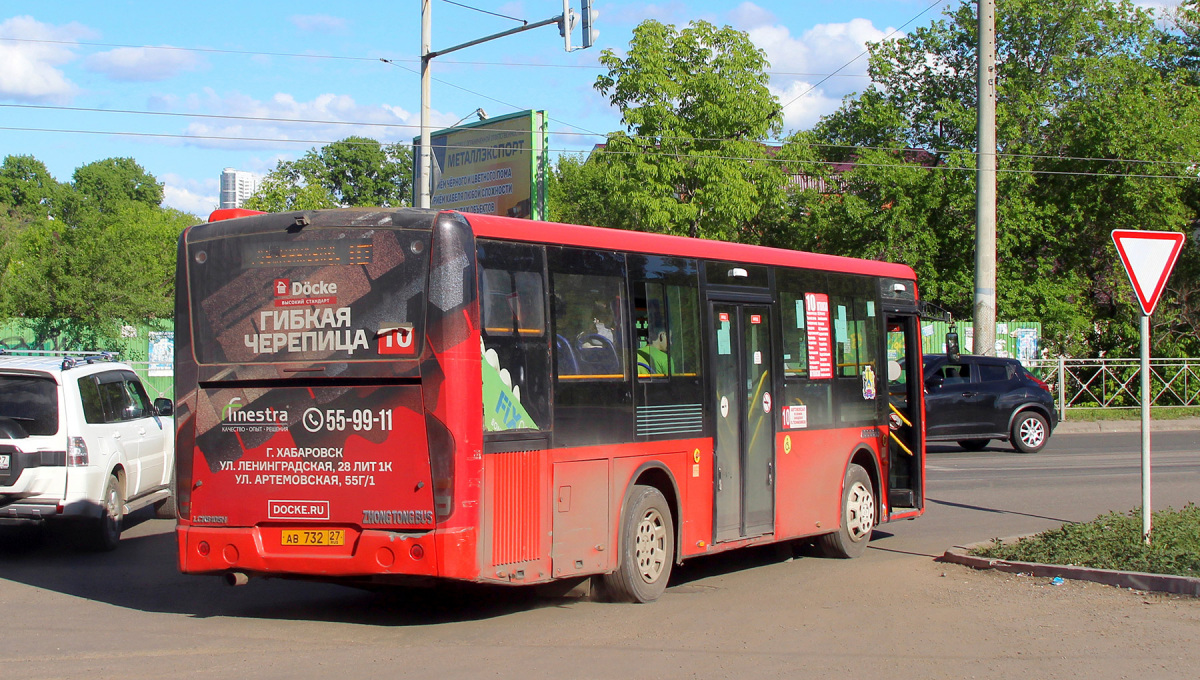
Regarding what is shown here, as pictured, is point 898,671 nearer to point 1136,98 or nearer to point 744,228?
point 1136,98

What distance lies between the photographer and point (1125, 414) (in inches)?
1159

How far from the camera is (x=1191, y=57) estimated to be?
A: 136 ft

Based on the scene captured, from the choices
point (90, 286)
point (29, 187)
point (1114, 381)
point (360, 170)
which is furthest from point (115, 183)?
point (1114, 381)

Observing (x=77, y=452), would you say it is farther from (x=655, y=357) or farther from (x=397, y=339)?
(x=655, y=357)

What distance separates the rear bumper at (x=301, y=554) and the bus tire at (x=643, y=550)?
1.79 meters

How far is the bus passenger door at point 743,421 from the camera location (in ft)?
30.5

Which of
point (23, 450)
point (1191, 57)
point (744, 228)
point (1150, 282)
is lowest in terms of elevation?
point (23, 450)

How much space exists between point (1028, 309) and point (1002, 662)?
Result: 97.8 ft

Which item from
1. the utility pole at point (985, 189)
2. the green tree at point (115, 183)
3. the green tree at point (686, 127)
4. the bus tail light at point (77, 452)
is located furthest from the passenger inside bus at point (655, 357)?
the green tree at point (115, 183)

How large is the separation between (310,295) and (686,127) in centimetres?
2319

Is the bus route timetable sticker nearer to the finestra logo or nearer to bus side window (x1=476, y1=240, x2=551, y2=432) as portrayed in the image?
bus side window (x1=476, y1=240, x2=551, y2=432)

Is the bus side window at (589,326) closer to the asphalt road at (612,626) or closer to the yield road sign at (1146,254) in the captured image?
the asphalt road at (612,626)

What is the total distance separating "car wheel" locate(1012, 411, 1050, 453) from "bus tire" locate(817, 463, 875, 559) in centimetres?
1095

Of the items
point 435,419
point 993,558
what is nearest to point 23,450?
point 435,419
